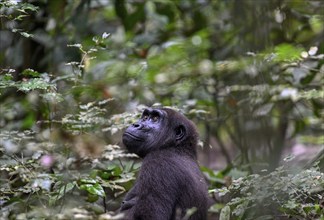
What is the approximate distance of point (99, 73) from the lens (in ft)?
24.7

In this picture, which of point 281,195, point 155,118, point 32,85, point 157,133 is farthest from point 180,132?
point 32,85

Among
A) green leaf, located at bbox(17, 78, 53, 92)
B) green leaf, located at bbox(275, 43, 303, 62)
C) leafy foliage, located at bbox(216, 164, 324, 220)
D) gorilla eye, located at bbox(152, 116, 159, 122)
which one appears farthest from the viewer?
green leaf, located at bbox(275, 43, 303, 62)

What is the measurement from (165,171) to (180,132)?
565 millimetres

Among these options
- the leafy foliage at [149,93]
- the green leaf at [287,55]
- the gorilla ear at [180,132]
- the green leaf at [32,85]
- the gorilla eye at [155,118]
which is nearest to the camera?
the leafy foliage at [149,93]

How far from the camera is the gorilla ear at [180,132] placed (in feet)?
16.9

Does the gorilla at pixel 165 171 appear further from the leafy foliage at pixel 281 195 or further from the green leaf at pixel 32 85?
the green leaf at pixel 32 85

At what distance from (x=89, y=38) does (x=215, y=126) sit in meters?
1.78

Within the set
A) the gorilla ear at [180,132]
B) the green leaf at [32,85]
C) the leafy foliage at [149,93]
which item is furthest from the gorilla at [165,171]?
the green leaf at [32,85]

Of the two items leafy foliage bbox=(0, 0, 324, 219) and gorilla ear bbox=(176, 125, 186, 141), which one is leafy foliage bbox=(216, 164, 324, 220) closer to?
leafy foliage bbox=(0, 0, 324, 219)

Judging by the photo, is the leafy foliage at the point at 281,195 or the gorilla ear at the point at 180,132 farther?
the gorilla ear at the point at 180,132

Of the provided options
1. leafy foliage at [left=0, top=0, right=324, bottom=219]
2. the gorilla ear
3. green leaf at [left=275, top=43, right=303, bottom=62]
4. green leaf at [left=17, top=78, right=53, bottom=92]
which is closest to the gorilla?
the gorilla ear

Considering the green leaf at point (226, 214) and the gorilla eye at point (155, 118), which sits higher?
the gorilla eye at point (155, 118)

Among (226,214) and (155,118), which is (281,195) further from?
(155,118)

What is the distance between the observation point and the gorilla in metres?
4.55
